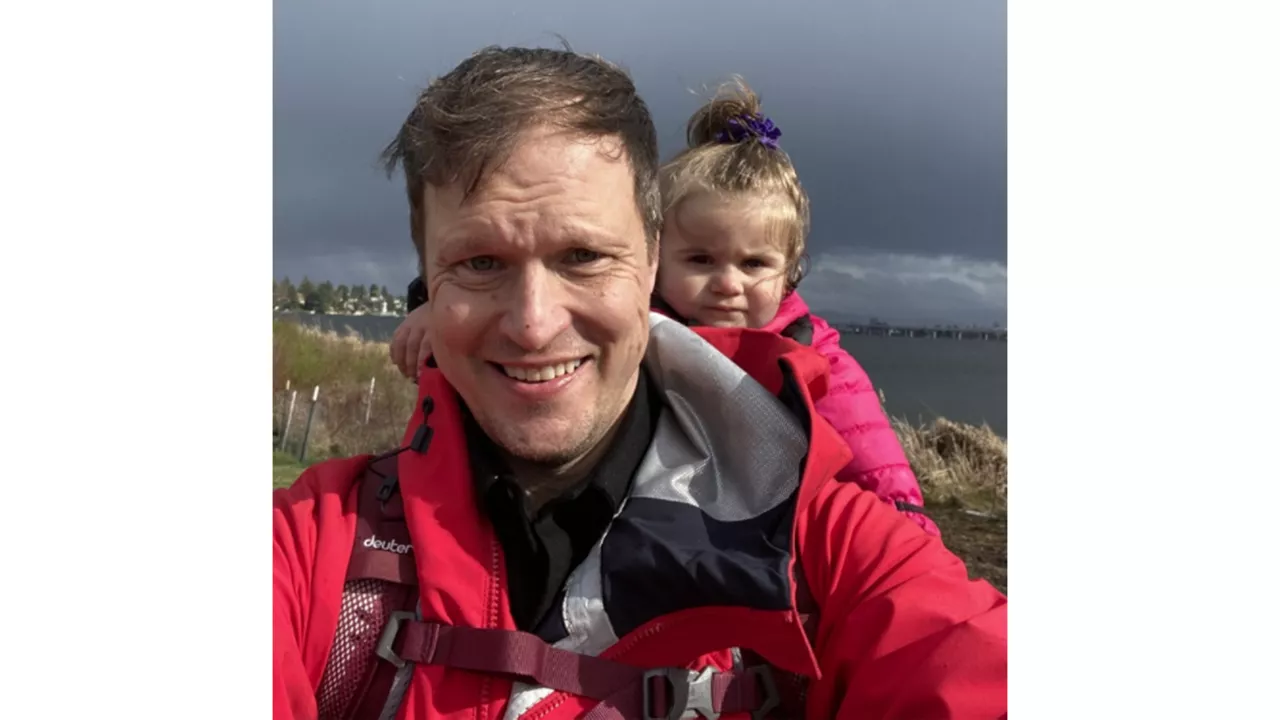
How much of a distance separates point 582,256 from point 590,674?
2.25ft

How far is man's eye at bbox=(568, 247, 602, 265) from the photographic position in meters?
1.49

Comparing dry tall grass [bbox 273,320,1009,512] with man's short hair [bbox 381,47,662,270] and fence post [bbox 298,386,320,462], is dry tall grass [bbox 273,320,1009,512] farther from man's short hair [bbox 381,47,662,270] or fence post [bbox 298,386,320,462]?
Result: man's short hair [bbox 381,47,662,270]

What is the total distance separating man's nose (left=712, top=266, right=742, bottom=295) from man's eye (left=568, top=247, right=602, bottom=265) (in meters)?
1.20

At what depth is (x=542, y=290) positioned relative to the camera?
1.45 metres

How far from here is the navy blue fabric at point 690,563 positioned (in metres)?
1.35

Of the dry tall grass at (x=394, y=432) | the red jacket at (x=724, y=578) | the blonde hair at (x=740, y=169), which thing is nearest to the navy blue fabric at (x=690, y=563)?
the red jacket at (x=724, y=578)

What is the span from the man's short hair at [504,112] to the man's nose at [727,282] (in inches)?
40.4

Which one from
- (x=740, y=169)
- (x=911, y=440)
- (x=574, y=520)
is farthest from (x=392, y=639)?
(x=911, y=440)

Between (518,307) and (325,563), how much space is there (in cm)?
51

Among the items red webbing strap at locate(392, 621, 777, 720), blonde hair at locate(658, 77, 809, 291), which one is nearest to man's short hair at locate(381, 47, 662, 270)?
red webbing strap at locate(392, 621, 777, 720)
